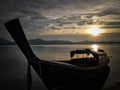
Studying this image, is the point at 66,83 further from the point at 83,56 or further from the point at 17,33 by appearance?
the point at 83,56

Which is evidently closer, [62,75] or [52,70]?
[52,70]

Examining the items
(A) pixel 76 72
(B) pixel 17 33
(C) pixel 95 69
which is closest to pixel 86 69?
(A) pixel 76 72

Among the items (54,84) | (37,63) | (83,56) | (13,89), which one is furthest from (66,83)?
(83,56)

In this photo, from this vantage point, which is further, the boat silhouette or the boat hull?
the boat hull

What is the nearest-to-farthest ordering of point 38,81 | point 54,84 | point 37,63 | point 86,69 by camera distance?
1. point 37,63
2. point 54,84
3. point 86,69
4. point 38,81

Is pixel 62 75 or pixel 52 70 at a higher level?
pixel 52 70

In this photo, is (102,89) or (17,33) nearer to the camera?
(17,33)

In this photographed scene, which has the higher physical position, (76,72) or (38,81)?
(76,72)

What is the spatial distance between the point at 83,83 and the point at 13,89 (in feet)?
29.4

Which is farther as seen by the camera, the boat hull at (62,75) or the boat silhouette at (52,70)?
the boat hull at (62,75)

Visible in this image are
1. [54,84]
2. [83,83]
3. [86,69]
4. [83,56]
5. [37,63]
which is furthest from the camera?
[83,56]

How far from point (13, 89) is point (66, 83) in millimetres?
7657

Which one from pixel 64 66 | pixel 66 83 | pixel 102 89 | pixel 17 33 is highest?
pixel 17 33

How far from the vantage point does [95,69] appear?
23.0m
